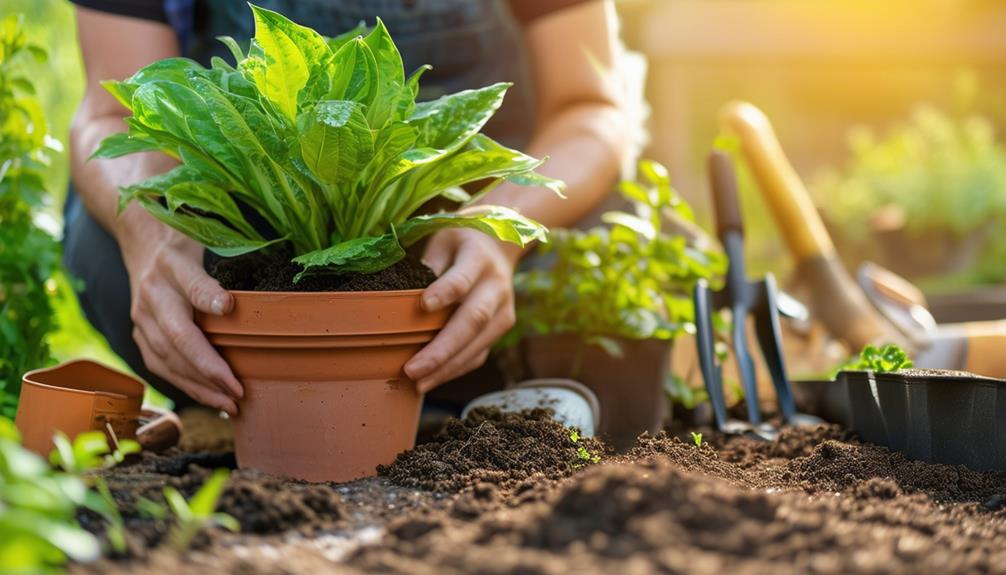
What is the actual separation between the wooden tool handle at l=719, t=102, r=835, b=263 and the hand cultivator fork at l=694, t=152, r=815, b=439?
0.56m

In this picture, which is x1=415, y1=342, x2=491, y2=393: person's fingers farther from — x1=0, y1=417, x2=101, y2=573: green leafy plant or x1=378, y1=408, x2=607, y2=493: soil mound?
x1=0, y1=417, x2=101, y2=573: green leafy plant

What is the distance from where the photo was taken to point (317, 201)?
1418mm

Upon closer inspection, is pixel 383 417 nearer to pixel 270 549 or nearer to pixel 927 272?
pixel 270 549

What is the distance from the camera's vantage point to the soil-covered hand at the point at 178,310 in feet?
4.54

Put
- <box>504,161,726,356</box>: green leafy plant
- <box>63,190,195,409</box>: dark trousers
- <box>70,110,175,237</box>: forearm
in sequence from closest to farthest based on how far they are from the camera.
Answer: <box>70,110,175,237</box>: forearm < <box>504,161,726,356</box>: green leafy plant < <box>63,190,195,409</box>: dark trousers

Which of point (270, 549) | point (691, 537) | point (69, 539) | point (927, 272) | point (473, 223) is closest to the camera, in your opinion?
point (69, 539)

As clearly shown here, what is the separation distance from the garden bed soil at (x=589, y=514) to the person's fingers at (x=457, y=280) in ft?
0.65

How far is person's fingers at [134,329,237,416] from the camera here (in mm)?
1419

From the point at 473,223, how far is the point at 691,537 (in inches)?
26.2

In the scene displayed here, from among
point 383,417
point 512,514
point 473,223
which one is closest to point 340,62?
point 473,223

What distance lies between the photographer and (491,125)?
2.37m

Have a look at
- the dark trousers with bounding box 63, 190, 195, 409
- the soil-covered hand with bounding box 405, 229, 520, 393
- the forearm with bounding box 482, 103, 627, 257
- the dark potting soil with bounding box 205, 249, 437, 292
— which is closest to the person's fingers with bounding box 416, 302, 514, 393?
the soil-covered hand with bounding box 405, 229, 520, 393

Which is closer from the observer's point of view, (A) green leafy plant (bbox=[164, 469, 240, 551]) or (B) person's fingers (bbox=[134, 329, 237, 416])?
(A) green leafy plant (bbox=[164, 469, 240, 551])

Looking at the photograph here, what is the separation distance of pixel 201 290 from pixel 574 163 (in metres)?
0.81
